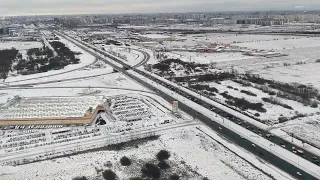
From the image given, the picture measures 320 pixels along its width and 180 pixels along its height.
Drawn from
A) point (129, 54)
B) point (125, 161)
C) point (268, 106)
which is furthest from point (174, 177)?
point (129, 54)

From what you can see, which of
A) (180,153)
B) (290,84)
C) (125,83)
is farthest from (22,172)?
(290,84)

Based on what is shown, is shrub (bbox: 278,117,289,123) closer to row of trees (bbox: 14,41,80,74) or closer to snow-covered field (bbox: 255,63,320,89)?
snow-covered field (bbox: 255,63,320,89)

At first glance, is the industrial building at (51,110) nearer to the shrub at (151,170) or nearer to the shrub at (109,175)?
the shrub at (109,175)

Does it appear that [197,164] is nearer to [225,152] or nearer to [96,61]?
[225,152]

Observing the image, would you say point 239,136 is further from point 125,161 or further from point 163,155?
point 125,161

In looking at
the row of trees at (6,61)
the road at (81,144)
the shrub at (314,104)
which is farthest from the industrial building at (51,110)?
the shrub at (314,104)

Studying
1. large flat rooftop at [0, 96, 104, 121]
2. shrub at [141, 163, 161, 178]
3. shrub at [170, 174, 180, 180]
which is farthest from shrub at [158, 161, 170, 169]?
large flat rooftop at [0, 96, 104, 121]
